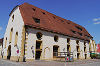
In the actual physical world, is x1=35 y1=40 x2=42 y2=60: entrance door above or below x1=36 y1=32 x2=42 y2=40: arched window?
below

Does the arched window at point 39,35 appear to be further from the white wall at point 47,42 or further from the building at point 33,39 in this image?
the white wall at point 47,42

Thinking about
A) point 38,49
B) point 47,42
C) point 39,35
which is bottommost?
point 38,49

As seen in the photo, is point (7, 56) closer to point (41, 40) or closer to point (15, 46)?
point (15, 46)

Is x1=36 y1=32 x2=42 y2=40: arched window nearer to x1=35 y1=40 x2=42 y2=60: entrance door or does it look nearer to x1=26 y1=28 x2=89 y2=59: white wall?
x1=26 y1=28 x2=89 y2=59: white wall

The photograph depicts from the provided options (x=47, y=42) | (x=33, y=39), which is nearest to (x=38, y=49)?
(x=33, y=39)

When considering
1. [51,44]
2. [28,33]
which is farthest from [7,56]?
[51,44]

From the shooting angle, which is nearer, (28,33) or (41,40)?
(28,33)

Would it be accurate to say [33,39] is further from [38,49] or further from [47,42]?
[47,42]

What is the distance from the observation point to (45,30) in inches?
870

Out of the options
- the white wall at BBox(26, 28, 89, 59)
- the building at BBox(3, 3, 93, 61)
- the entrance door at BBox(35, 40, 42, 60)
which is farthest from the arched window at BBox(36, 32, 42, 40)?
the entrance door at BBox(35, 40, 42, 60)

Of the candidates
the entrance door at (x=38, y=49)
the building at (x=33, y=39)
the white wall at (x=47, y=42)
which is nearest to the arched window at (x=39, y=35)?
the building at (x=33, y=39)

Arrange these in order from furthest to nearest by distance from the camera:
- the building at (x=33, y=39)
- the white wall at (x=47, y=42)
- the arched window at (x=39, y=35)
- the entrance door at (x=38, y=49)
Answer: the arched window at (x=39, y=35)
the entrance door at (x=38, y=49)
the white wall at (x=47, y=42)
the building at (x=33, y=39)

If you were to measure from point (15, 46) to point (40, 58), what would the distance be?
5418mm

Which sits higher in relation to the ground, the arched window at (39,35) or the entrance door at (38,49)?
the arched window at (39,35)
